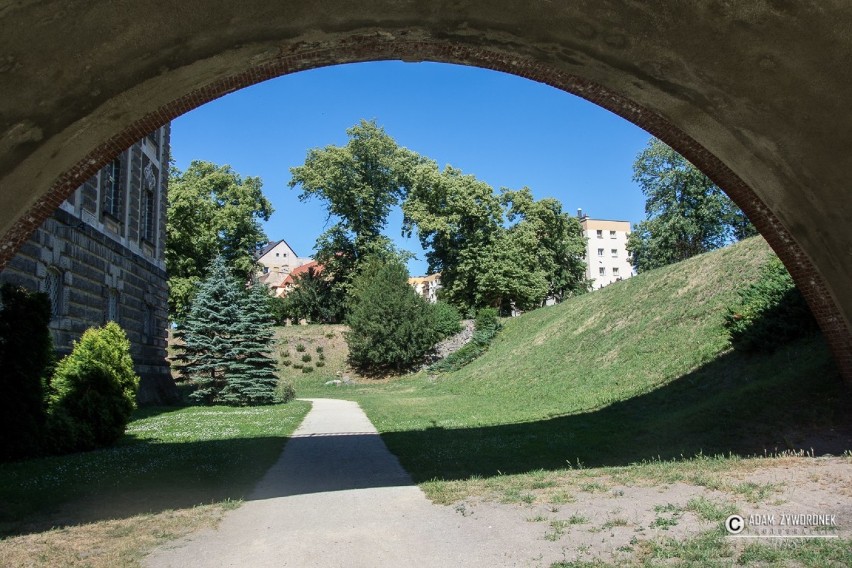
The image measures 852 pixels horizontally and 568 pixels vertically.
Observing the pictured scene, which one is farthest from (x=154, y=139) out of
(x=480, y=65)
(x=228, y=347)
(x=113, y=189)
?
(x=480, y=65)

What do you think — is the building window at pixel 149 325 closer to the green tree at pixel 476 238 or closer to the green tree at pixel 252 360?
the green tree at pixel 252 360

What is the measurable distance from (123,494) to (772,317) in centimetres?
1200

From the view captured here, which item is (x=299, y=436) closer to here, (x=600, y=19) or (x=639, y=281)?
(x=600, y=19)

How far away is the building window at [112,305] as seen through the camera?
2061cm

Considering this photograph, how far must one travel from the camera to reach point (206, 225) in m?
48.1

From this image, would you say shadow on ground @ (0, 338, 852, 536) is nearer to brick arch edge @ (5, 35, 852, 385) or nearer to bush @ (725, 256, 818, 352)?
bush @ (725, 256, 818, 352)

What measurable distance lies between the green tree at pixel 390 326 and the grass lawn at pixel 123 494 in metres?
27.4

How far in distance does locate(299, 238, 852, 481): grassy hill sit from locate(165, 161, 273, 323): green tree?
2159cm

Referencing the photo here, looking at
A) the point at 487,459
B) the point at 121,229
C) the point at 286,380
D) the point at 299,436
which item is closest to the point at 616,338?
the point at 299,436

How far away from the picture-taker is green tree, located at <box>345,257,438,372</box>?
42.4 m

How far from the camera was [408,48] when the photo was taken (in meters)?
8.58

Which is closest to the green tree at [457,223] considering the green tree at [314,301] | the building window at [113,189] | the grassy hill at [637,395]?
the green tree at [314,301]

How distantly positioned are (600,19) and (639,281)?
23.2m

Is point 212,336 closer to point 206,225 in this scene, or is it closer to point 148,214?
point 148,214
